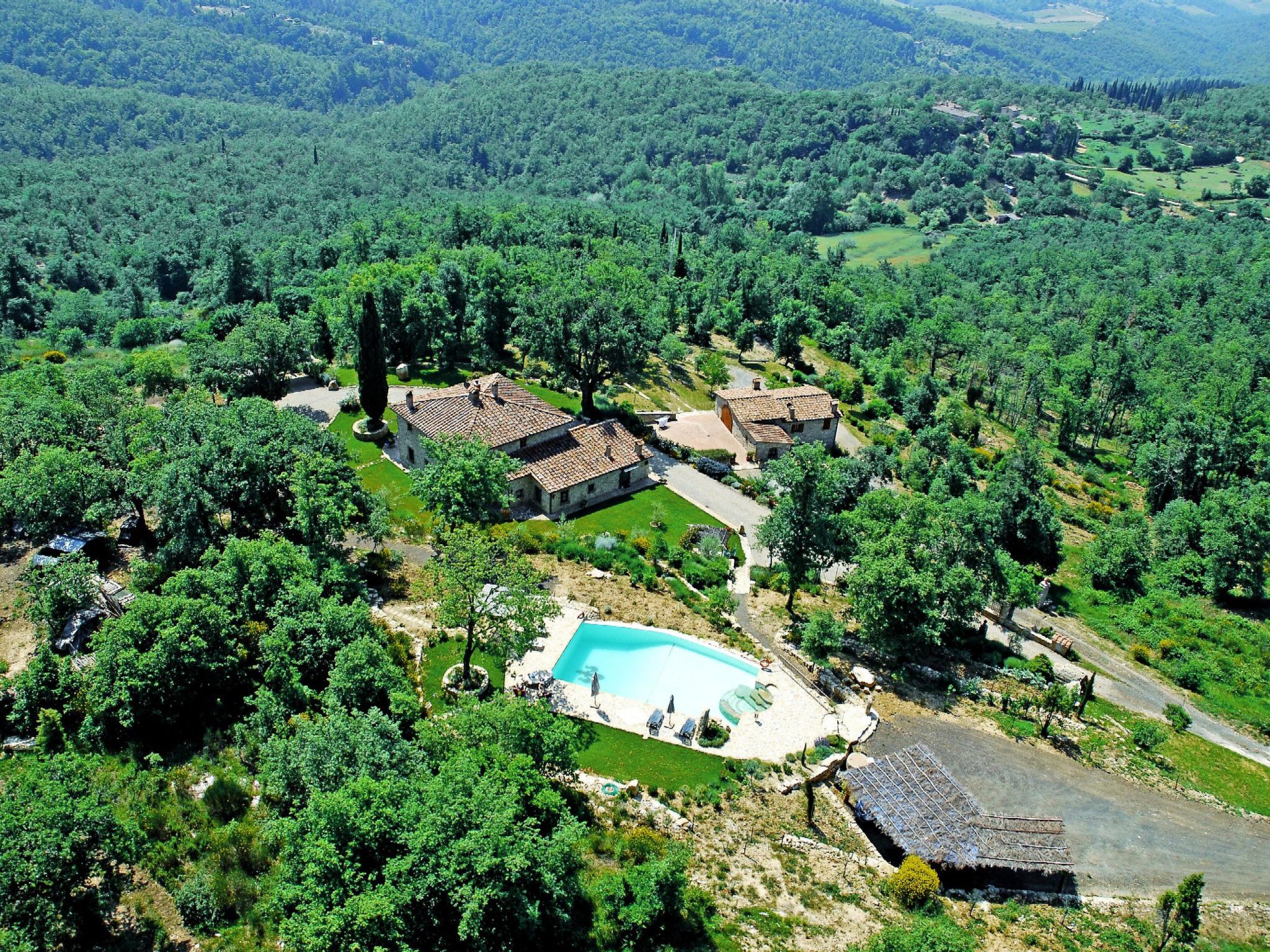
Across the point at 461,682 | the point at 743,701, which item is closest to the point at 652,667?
the point at 743,701

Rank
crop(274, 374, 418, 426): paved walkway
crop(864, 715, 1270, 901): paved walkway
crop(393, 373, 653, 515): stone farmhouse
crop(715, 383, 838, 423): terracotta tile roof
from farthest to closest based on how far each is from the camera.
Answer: crop(715, 383, 838, 423): terracotta tile roof
crop(274, 374, 418, 426): paved walkway
crop(393, 373, 653, 515): stone farmhouse
crop(864, 715, 1270, 901): paved walkway

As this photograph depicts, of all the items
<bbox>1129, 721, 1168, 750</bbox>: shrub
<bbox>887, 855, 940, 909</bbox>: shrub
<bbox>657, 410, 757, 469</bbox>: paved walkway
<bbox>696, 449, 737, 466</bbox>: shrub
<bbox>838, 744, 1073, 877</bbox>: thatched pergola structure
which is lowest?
<bbox>657, 410, 757, 469</bbox>: paved walkway

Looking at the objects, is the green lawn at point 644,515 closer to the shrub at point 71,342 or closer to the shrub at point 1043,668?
the shrub at point 1043,668

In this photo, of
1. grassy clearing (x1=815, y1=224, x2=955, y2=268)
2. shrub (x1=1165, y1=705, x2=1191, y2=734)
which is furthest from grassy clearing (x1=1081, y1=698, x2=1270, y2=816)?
grassy clearing (x1=815, y1=224, x2=955, y2=268)

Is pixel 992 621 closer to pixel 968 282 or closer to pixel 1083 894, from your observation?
pixel 1083 894

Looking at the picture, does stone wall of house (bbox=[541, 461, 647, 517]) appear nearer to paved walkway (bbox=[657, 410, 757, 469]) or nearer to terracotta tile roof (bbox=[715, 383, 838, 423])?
paved walkway (bbox=[657, 410, 757, 469])

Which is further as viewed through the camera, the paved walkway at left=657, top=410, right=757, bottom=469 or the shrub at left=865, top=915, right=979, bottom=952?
the paved walkway at left=657, top=410, right=757, bottom=469

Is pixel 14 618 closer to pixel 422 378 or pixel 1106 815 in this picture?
pixel 422 378
